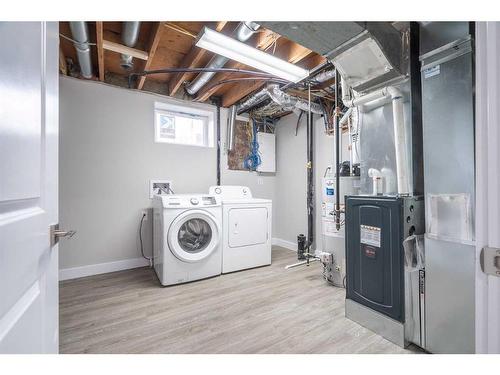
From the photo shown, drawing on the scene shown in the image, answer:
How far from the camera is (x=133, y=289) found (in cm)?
238

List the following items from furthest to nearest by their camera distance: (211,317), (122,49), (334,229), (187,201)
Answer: (187,201) → (334,229) → (122,49) → (211,317)

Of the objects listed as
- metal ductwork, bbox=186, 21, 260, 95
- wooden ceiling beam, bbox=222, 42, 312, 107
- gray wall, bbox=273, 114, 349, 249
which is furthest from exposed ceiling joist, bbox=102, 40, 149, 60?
gray wall, bbox=273, 114, 349, 249

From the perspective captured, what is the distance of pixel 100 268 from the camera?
2811mm

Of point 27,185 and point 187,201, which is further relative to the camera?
point 187,201

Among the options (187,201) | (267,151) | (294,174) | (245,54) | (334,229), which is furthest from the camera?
(267,151)

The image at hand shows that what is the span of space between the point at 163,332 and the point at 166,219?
3.54 ft

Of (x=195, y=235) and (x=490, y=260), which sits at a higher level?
(x=490, y=260)

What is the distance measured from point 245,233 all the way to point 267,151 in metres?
1.81

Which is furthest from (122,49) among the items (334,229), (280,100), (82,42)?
(334,229)

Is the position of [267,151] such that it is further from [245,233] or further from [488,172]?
[488,172]

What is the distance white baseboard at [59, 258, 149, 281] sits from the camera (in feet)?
8.63

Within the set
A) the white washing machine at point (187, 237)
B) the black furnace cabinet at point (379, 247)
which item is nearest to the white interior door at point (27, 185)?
the white washing machine at point (187, 237)
